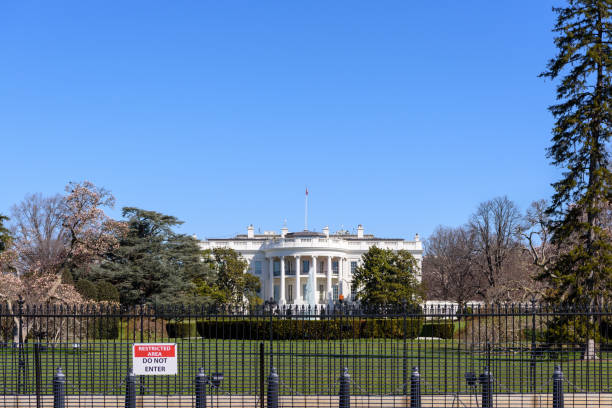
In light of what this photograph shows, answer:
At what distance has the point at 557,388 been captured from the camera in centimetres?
1392

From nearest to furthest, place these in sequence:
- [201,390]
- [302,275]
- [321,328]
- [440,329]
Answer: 1. [201,390]
2. [321,328]
3. [440,329]
4. [302,275]

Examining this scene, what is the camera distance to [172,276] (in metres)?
55.8

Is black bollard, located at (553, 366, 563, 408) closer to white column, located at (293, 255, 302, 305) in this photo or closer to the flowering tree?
the flowering tree

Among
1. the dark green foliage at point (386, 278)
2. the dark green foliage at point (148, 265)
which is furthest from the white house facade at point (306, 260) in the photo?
the dark green foliage at point (148, 265)

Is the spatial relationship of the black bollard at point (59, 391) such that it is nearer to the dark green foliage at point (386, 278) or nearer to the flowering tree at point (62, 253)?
the flowering tree at point (62, 253)

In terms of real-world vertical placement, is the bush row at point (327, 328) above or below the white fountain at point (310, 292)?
above

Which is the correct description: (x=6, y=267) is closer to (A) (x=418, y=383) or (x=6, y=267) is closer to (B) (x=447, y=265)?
(A) (x=418, y=383)

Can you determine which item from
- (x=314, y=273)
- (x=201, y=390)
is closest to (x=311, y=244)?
(x=314, y=273)

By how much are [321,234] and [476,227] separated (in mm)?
36205

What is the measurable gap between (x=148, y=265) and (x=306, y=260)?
45.9m

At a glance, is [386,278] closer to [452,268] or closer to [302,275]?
[452,268]

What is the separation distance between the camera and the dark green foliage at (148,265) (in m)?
54.5

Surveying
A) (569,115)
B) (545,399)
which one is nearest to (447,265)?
(569,115)

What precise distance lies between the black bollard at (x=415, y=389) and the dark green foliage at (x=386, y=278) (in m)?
56.1
